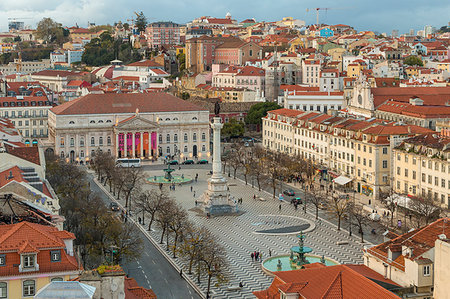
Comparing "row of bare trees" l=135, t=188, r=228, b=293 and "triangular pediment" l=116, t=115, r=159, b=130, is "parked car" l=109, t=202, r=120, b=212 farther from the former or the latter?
"triangular pediment" l=116, t=115, r=159, b=130

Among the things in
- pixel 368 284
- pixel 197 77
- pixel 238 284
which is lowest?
pixel 238 284

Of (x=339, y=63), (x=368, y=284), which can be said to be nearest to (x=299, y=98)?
(x=339, y=63)

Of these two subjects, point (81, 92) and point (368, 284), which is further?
point (81, 92)

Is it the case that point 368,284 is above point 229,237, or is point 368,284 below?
above

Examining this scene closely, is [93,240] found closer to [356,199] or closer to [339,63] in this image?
[356,199]

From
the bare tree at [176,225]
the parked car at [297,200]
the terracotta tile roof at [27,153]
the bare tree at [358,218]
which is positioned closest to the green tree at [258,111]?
the parked car at [297,200]

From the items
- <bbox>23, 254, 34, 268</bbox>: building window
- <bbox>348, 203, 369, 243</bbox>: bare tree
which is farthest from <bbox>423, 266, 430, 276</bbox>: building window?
<bbox>348, 203, 369, 243</bbox>: bare tree
